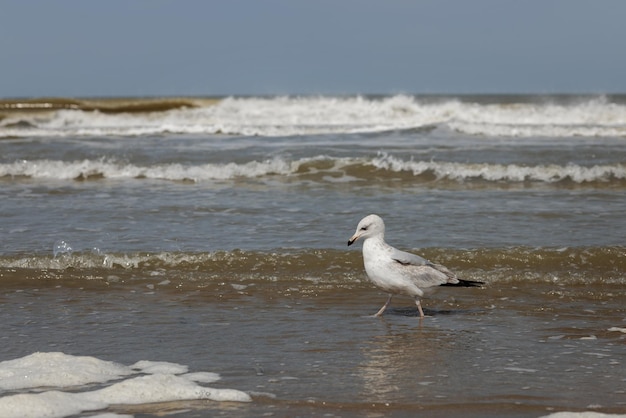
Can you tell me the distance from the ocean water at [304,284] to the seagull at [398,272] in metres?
0.21

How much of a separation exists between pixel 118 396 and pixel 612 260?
4.74 meters

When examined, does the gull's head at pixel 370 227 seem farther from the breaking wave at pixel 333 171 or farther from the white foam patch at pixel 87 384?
the breaking wave at pixel 333 171

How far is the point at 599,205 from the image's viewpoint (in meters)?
10.4

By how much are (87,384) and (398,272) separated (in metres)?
2.26

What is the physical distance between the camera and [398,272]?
622 centimetres

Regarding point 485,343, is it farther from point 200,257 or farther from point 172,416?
point 200,257

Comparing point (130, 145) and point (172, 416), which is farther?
point (130, 145)

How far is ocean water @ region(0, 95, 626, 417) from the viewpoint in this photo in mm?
4574

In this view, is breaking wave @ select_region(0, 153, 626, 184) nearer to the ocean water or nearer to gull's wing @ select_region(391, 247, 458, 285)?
the ocean water

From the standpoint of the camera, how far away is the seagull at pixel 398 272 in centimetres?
622

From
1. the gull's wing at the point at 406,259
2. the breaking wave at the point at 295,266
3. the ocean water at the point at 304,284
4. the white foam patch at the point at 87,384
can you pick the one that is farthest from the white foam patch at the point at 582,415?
the breaking wave at the point at 295,266

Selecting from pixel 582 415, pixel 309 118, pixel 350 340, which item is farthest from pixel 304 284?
pixel 309 118

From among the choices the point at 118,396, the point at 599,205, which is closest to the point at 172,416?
the point at 118,396

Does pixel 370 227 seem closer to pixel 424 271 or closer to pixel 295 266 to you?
pixel 424 271
